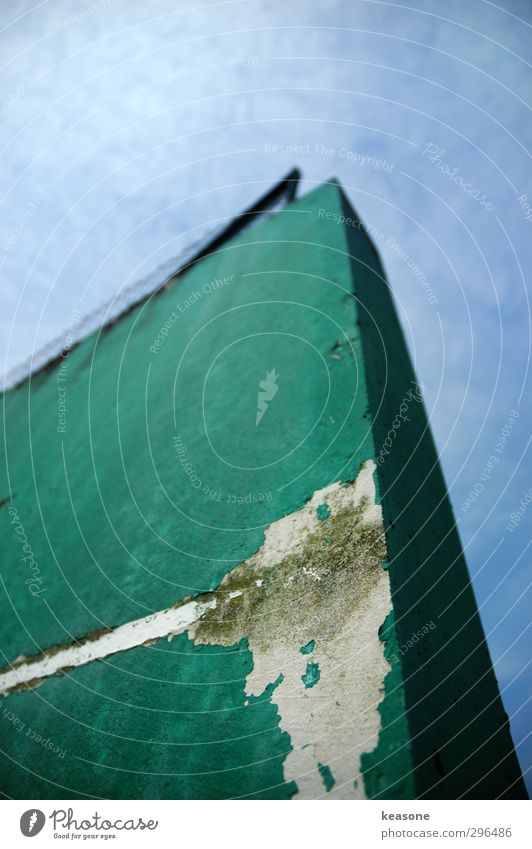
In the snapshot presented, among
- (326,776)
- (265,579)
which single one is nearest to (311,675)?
(326,776)

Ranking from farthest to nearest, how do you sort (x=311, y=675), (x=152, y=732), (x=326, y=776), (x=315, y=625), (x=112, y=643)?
1. (x=112, y=643)
2. (x=152, y=732)
3. (x=315, y=625)
4. (x=311, y=675)
5. (x=326, y=776)

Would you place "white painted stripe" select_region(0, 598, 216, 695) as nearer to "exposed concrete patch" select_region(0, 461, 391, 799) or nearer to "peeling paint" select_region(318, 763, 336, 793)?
"exposed concrete patch" select_region(0, 461, 391, 799)

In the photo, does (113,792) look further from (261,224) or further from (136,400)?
(261,224)

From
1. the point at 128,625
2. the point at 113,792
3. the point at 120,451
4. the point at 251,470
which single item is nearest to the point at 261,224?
the point at 120,451

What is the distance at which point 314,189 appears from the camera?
374 centimetres

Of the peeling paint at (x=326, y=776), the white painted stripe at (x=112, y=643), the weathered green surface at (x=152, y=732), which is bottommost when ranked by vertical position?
the peeling paint at (x=326, y=776)

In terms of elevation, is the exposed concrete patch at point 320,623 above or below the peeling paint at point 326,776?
above

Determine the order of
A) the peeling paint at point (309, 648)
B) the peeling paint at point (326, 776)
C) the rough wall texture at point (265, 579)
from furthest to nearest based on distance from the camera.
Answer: the peeling paint at point (309, 648)
the rough wall texture at point (265, 579)
the peeling paint at point (326, 776)

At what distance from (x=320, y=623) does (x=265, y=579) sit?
1.01ft

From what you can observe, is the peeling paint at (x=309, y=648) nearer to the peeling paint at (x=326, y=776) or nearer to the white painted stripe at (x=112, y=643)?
the peeling paint at (x=326, y=776)

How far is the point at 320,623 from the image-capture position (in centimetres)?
163

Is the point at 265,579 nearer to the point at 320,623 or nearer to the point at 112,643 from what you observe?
the point at 320,623

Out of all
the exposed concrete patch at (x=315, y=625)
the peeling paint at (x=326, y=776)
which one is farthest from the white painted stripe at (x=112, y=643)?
the peeling paint at (x=326, y=776)

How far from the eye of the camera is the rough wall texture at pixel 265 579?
1445 mm
